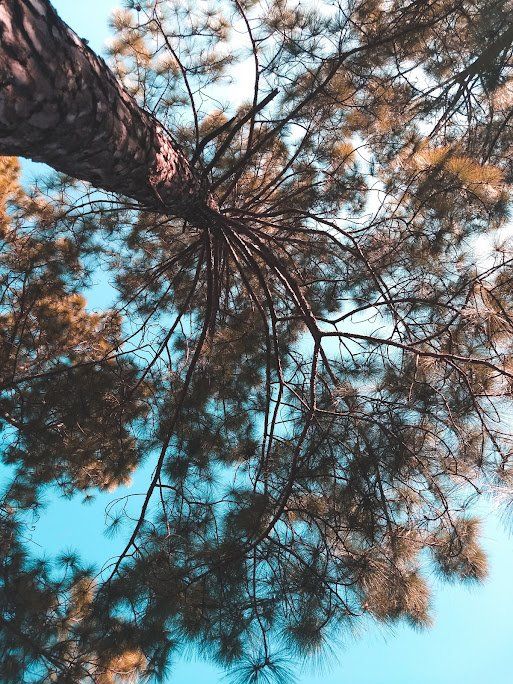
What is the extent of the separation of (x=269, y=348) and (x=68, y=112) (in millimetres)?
2078

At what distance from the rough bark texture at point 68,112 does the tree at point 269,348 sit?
0.02m

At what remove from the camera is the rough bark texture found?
1.42m

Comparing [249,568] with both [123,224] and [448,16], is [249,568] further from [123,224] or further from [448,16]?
[448,16]

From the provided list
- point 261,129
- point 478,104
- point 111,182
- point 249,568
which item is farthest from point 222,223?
point 478,104

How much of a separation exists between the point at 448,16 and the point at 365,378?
8.87 feet

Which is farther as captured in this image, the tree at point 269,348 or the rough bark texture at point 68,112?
the tree at point 269,348

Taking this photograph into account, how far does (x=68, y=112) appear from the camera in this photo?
1684 mm

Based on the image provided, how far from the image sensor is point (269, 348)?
3.49 metres

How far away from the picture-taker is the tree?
10.1ft

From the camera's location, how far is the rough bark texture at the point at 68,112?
4.66ft

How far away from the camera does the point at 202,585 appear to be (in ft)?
10.3

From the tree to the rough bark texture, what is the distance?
0.06 feet

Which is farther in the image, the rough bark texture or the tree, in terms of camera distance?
the tree

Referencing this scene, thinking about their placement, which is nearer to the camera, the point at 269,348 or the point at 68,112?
the point at 68,112
